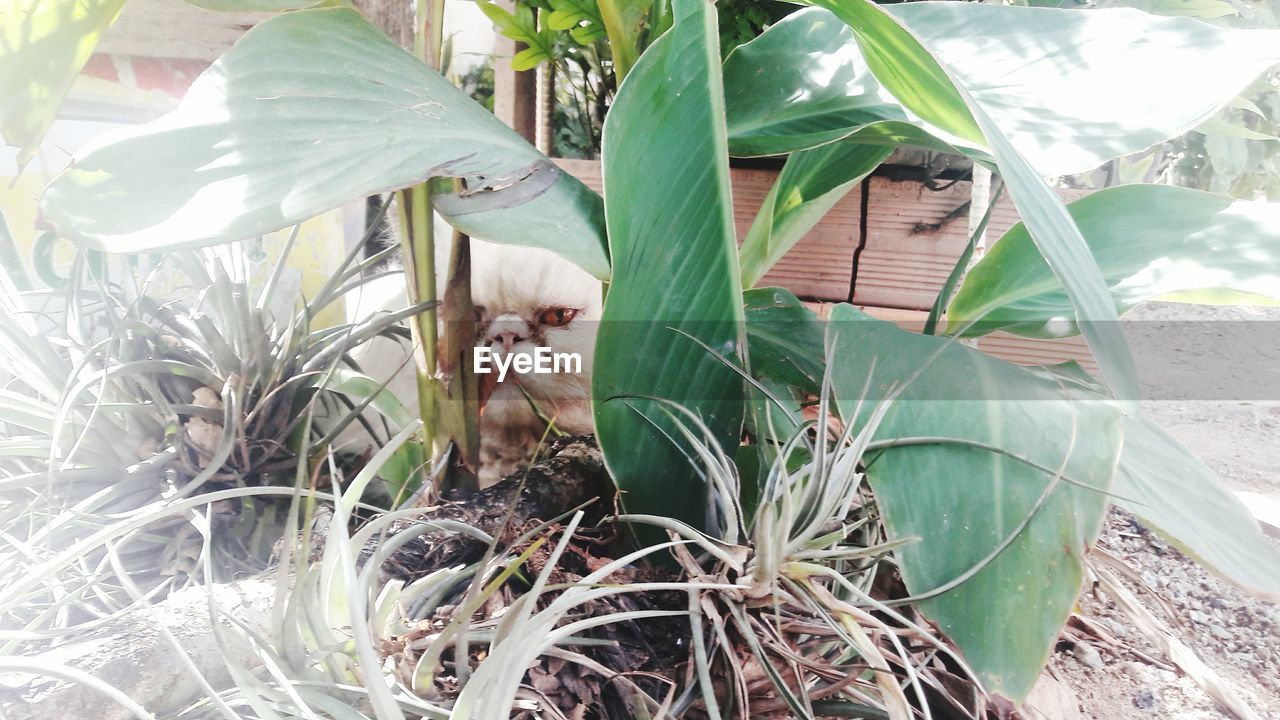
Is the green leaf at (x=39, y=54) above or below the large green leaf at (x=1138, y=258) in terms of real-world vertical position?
above

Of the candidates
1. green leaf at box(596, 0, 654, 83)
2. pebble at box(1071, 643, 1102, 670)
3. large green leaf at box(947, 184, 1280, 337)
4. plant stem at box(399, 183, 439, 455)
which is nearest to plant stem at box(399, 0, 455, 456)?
plant stem at box(399, 183, 439, 455)

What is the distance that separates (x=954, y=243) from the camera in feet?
2.09

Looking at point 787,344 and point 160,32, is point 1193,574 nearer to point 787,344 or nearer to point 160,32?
point 787,344

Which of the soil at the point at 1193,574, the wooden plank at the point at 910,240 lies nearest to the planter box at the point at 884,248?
the wooden plank at the point at 910,240

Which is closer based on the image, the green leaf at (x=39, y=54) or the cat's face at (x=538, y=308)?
the green leaf at (x=39, y=54)

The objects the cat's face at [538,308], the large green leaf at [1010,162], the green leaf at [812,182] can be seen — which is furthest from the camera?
the cat's face at [538,308]

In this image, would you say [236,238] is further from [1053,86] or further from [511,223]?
[1053,86]

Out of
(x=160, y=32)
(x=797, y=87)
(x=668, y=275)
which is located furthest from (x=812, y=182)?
(x=160, y=32)

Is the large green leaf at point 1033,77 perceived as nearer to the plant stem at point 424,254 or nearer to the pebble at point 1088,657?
the plant stem at point 424,254

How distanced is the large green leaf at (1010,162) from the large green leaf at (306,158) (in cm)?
15

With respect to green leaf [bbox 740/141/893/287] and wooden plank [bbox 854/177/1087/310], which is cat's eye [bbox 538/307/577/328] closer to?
green leaf [bbox 740/141/893/287]

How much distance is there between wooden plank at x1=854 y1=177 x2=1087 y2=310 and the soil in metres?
0.17

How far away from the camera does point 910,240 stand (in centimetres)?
64

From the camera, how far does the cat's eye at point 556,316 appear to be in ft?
1.84
